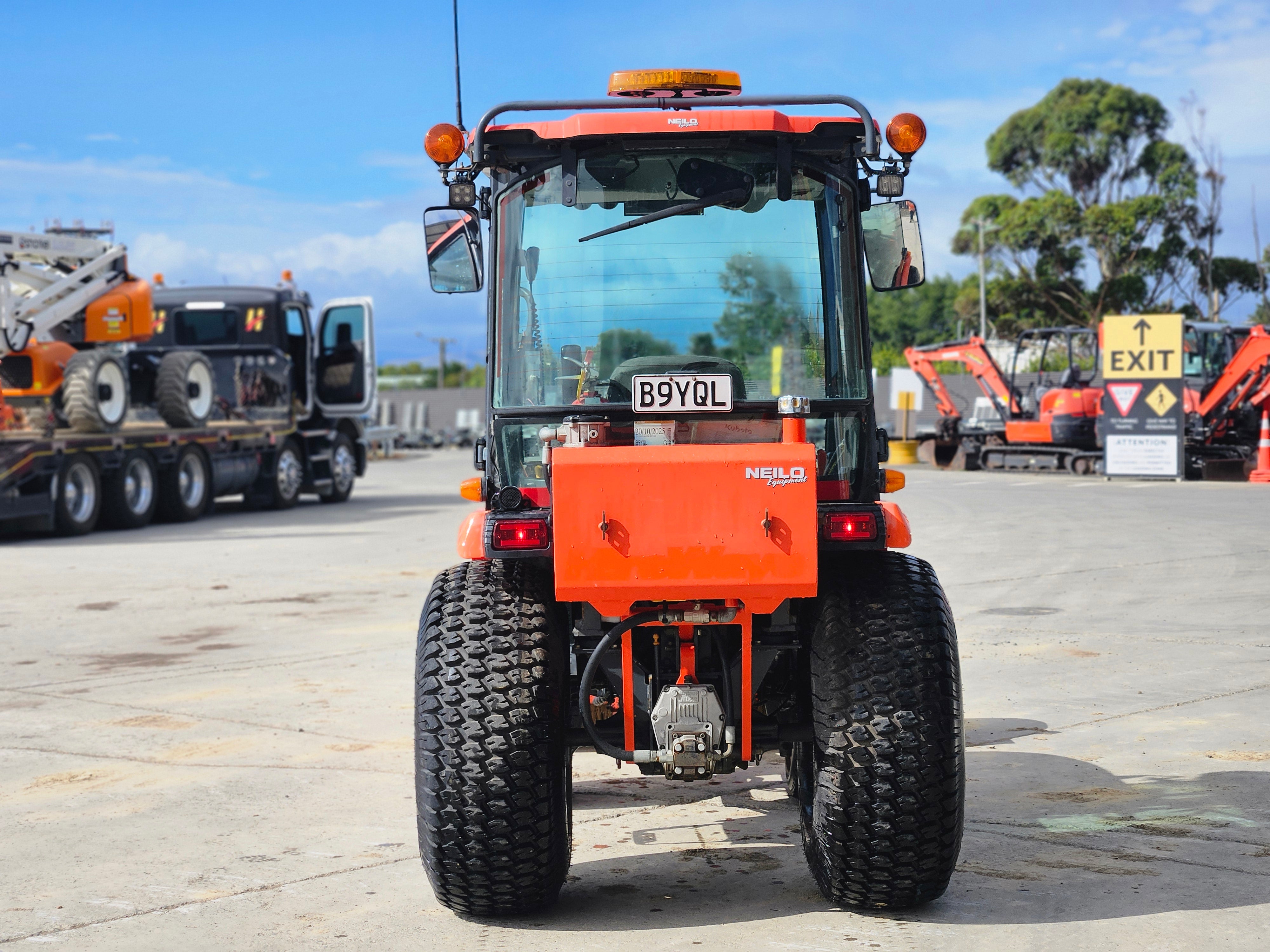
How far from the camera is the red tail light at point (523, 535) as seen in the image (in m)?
4.23

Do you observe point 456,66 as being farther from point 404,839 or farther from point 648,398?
point 404,839

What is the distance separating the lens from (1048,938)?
3941mm

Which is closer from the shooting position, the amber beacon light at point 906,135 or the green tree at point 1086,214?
the amber beacon light at point 906,135

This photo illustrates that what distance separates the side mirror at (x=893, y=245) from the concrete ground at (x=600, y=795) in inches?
78.5

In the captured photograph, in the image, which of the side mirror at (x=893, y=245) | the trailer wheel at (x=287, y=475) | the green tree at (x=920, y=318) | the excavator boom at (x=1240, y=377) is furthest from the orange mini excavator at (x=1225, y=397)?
the green tree at (x=920, y=318)

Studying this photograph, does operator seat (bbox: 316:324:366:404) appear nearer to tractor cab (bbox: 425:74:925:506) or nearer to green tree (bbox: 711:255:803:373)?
tractor cab (bbox: 425:74:925:506)

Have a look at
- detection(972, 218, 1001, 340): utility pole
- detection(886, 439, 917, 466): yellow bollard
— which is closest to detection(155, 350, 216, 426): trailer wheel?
detection(886, 439, 917, 466): yellow bollard

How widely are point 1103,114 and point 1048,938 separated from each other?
152 ft

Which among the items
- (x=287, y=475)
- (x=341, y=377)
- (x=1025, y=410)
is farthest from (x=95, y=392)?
(x=1025, y=410)

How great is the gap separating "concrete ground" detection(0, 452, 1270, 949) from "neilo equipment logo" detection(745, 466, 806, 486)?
1309mm

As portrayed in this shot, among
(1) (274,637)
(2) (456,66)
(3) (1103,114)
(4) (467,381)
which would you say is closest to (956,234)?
(3) (1103,114)

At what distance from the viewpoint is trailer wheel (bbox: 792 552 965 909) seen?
402 cm

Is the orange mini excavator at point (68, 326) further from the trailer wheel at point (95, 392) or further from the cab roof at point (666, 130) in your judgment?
the cab roof at point (666, 130)

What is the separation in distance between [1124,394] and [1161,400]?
63 cm
